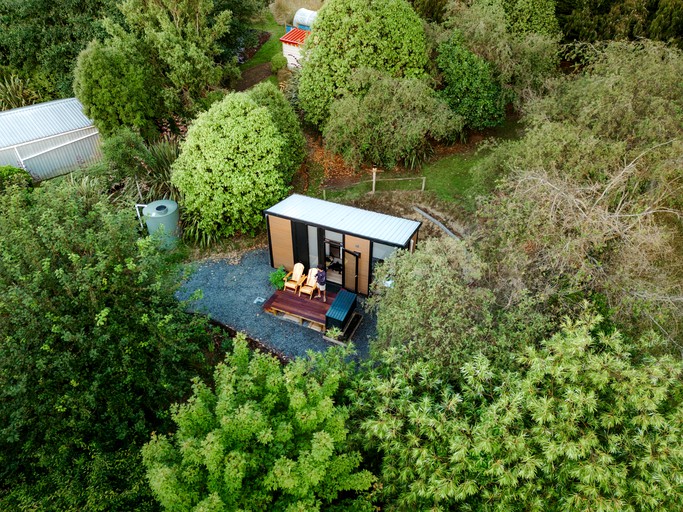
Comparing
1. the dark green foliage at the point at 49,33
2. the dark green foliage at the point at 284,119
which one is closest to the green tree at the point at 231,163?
the dark green foliage at the point at 284,119

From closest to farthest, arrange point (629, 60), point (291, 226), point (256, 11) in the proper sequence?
point (629, 60)
point (291, 226)
point (256, 11)

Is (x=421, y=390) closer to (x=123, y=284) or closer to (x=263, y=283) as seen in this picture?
(x=123, y=284)

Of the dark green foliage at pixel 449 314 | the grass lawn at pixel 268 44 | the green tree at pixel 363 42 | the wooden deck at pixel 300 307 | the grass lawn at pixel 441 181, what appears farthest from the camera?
the grass lawn at pixel 268 44

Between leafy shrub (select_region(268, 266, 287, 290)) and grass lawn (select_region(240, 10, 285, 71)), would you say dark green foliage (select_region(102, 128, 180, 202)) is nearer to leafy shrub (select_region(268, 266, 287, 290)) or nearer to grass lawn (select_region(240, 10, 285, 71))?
leafy shrub (select_region(268, 266, 287, 290))

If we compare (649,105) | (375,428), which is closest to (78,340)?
(375,428)

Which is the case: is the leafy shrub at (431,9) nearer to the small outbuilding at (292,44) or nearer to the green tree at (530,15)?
the green tree at (530,15)

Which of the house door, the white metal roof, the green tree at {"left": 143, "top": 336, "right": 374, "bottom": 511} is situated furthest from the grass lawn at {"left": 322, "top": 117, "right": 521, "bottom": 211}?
the green tree at {"left": 143, "top": 336, "right": 374, "bottom": 511}
